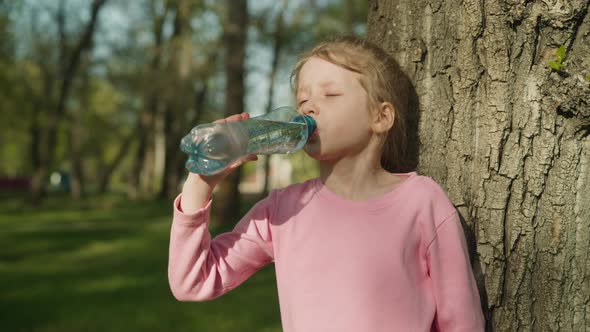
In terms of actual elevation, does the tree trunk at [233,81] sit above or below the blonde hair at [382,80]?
below

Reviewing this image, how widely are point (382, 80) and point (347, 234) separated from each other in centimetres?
53

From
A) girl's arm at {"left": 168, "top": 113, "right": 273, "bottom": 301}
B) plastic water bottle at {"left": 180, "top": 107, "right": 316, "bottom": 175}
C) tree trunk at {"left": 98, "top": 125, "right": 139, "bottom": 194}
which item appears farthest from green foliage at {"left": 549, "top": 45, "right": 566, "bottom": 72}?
tree trunk at {"left": 98, "top": 125, "right": 139, "bottom": 194}

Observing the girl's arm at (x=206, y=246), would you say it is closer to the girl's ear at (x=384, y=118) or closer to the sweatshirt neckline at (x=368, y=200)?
the sweatshirt neckline at (x=368, y=200)

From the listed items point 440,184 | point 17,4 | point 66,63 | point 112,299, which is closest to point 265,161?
point 66,63

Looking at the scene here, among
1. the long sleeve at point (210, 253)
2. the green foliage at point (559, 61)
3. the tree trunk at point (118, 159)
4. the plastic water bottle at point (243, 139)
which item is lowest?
the tree trunk at point (118, 159)

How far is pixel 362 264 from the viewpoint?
1954mm

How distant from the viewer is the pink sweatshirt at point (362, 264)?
1927mm

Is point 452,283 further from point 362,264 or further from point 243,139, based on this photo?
point 243,139

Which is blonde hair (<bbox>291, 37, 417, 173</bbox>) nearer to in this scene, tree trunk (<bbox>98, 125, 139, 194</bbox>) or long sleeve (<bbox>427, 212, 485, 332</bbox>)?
long sleeve (<bbox>427, 212, 485, 332</bbox>)

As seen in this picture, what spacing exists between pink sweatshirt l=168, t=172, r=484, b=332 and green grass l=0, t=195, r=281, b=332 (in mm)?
3988

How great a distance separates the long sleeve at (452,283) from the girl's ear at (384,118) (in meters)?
0.38

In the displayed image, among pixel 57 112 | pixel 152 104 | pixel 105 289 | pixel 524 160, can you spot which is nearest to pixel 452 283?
pixel 524 160

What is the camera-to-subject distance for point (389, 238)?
1966 mm

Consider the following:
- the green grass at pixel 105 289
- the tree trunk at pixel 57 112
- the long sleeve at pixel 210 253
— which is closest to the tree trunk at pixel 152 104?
the tree trunk at pixel 57 112
